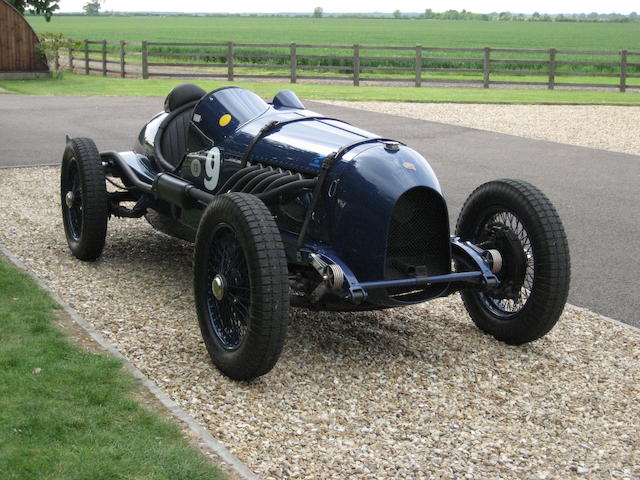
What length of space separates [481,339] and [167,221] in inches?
112

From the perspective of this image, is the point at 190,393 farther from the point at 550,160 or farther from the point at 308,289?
the point at 550,160

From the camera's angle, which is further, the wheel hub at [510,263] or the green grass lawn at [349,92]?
the green grass lawn at [349,92]

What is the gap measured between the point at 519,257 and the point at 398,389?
4.07 ft

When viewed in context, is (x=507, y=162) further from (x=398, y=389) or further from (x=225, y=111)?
(x=398, y=389)

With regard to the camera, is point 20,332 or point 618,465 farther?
point 20,332

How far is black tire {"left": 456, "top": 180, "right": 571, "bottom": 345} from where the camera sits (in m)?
5.61

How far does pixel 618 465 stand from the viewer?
4395mm

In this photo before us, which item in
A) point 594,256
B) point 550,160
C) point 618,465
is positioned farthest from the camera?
point 550,160

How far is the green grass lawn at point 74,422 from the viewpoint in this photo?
404 centimetres

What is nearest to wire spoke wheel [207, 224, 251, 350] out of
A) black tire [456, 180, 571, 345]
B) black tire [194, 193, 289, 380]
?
black tire [194, 193, 289, 380]

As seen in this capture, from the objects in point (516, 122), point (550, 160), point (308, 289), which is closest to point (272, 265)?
point (308, 289)

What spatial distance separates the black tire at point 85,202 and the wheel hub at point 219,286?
235 centimetres

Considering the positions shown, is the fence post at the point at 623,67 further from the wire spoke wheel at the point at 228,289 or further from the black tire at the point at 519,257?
the wire spoke wheel at the point at 228,289

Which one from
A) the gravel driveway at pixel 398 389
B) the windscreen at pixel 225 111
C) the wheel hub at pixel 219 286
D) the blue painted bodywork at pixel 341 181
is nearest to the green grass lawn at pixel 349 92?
the windscreen at pixel 225 111
